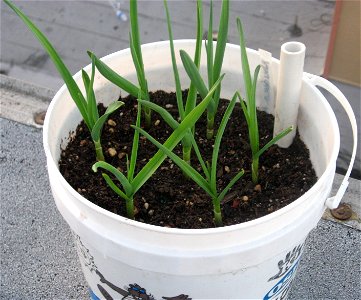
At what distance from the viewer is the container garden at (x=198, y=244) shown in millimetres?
720

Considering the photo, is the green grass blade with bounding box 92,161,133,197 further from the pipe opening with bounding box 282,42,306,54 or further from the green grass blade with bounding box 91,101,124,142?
the pipe opening with bounding box 282,42,306,54

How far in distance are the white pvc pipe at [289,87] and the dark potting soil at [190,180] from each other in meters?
0.04

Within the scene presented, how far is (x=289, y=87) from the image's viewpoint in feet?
2.86

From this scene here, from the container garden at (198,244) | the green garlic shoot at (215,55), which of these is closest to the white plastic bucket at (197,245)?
the container garden at (198,244)

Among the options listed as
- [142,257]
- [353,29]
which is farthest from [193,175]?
[353,29]

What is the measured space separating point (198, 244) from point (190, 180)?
186mm

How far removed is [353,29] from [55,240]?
2.62ft

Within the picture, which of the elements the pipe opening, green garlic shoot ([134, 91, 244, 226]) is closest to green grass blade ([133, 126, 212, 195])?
green garlic shoot ([134, 91, 244, 226])

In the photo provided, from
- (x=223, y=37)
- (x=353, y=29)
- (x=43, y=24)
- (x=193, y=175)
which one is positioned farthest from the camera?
(x=43, y=24)

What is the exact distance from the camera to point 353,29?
1389 mm

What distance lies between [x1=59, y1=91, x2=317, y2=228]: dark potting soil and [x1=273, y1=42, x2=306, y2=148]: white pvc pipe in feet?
0.13

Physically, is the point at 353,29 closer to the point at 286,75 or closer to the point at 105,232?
the point at 286,75

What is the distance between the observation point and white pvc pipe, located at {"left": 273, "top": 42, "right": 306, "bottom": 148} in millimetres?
842

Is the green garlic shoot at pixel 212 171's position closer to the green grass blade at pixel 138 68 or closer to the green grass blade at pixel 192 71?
the green grass blade at pixel 192 71
